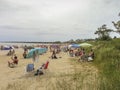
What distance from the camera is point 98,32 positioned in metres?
73.4

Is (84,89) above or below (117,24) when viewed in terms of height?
below

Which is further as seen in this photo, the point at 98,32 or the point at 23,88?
the point at 98,32

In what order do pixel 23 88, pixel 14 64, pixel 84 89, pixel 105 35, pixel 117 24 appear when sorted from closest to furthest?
pixel 84 89
pixel 23 88
pixel 14 64
pixel 117 24
pixel 105 35

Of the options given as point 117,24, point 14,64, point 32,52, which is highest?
point 117,24

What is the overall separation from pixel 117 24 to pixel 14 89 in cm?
3273

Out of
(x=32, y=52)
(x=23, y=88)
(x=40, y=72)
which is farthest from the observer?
(x=32, y=52)

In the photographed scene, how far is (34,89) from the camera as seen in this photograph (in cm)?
1059

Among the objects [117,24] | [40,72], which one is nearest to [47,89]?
[40,72]

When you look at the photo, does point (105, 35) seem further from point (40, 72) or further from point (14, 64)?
point (40, 72)

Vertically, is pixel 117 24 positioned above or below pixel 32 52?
above

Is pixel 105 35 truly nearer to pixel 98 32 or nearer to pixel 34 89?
pixel 98 32

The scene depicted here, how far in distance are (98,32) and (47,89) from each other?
65.2m

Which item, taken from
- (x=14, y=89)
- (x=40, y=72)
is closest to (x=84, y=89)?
(x=14, y=89)

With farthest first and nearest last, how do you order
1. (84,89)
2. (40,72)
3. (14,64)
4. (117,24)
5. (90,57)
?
(117,24)
(90,57)
(14,64)
(40,72)
(84,89)
